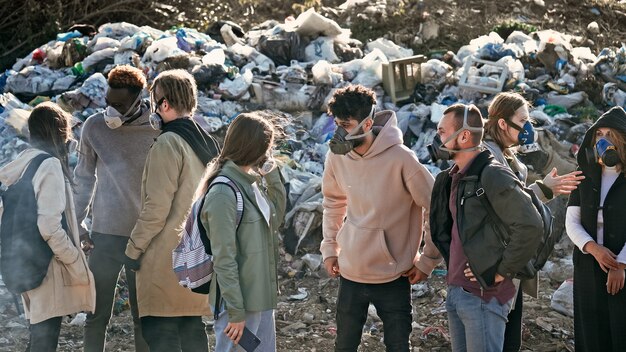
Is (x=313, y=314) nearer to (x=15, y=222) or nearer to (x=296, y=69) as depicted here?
(x=15, y=222)

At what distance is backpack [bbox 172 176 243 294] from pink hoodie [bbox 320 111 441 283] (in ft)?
2.60

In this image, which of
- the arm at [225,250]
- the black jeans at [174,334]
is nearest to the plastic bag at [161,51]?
the black jeans at [174,334]

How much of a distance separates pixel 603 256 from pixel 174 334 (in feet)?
7.40

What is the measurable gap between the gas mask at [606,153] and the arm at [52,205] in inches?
108

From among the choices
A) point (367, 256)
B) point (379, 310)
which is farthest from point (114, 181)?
point (379, 310)

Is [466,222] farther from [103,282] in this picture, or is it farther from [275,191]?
[103,282]

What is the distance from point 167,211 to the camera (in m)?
4.45

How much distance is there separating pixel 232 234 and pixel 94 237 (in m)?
1.32

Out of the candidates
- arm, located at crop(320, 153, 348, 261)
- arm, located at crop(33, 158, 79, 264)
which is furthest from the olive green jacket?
arm, located at crop(33, 158, 79, 264)

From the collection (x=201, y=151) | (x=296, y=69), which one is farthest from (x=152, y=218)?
(x=296, y=69)

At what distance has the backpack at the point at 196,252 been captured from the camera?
3.91 meters

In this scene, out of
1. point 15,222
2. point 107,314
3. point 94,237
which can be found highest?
point 15,222

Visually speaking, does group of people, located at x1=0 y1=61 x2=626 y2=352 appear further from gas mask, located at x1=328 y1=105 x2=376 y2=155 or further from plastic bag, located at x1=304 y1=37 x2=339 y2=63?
plastic bag, located at x1=304 y1=37 x2=339 y2=63

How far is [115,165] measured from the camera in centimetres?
480
